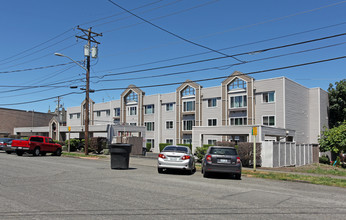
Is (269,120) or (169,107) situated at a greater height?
(169,107)

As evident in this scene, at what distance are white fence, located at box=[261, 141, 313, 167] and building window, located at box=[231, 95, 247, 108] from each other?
14304 millimetres

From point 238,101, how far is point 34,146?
27.8 metres

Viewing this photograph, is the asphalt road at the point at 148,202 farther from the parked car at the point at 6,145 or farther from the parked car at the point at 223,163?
the parked car at the point at 6,145

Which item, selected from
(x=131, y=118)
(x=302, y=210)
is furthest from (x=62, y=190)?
(x=131, y=118)

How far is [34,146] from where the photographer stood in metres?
26.4

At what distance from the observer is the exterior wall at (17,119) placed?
67312 mm

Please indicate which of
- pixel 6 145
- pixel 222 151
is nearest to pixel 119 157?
pixel 222 151

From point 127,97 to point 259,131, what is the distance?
38043mm

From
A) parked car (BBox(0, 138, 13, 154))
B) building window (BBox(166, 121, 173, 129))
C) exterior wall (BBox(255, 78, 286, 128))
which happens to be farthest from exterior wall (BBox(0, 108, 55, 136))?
exterior wall (BBox(255, 78, 286, 128))

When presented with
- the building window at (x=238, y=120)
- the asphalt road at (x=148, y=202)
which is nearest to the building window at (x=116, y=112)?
the building window at (x=238, y=120)

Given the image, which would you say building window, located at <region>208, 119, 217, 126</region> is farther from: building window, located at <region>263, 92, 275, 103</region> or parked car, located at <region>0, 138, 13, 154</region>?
parked car, located at <region>0, 138, 13, 154</region>

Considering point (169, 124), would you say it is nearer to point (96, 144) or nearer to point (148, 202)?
point (96, 144)

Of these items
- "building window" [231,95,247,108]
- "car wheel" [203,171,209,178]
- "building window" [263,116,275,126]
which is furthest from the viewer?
"building window" [231,95,247,108]

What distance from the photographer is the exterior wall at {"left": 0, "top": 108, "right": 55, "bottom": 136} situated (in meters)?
67.3
